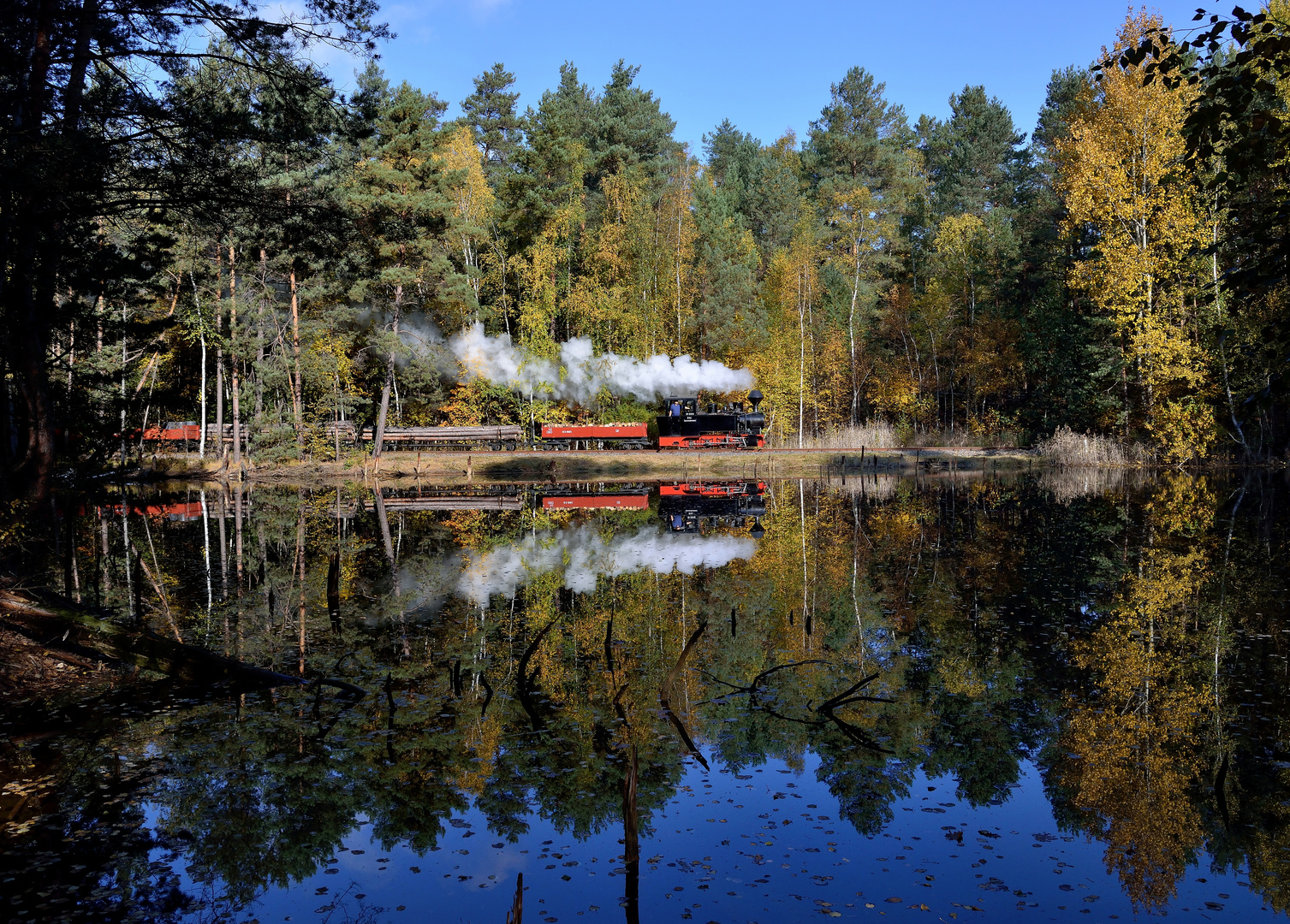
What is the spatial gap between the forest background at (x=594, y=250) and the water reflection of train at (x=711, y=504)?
9790 mm

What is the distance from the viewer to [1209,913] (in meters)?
5.28

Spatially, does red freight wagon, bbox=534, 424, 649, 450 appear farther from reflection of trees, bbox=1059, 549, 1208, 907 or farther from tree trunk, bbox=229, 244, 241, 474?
reflection of trees, bbox=1059, 549, 1208, 907

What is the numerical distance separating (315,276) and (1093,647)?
32.3 meters

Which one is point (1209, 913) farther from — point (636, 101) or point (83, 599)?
point (636, 101)

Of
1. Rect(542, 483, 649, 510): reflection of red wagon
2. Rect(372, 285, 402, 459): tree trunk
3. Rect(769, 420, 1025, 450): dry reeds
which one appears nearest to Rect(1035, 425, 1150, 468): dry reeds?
Rect(769, 420, 1025, 450): dry reeds

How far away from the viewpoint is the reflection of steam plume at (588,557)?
15273 mm

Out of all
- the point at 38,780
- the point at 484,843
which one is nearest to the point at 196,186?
the point at 38,780

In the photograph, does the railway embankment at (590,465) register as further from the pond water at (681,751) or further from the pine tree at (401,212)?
the pond water at (681,751)

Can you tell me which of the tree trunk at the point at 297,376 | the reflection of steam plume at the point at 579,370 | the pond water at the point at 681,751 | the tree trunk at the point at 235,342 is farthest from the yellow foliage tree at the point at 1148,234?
the tree trunk at the point at 235,342

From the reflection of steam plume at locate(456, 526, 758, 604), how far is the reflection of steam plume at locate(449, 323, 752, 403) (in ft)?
73.3

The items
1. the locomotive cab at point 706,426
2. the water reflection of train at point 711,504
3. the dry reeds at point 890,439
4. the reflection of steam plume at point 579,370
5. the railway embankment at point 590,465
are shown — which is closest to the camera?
the water reflection of train at point 711,504

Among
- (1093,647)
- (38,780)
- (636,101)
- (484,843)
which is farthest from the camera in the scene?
(636,101)

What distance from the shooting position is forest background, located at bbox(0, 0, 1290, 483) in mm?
10719

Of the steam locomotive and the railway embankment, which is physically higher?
the steam locomotive
